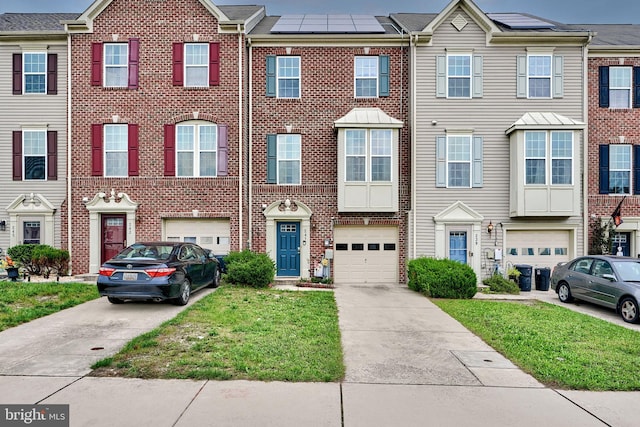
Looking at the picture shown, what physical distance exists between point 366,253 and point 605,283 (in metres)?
7.15

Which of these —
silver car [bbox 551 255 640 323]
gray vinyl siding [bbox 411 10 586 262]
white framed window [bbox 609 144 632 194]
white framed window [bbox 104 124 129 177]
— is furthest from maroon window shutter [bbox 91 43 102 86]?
white framed window [bbox 609 144 632 194]

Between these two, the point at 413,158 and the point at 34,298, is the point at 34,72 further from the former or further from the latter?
the point at 413,158

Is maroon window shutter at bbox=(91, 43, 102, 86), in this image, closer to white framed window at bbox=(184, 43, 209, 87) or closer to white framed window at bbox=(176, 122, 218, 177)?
white framed window at bbox=(184, 43, 209, 87)

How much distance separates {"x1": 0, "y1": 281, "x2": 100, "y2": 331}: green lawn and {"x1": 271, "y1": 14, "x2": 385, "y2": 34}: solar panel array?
1094 cm

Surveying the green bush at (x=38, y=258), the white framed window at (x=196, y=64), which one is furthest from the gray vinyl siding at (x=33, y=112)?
the white framed window at (x=196, y=64)

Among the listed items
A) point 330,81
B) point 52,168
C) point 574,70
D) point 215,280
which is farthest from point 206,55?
point 574,70

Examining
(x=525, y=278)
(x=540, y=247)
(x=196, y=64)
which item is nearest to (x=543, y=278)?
(x=525, y=278)

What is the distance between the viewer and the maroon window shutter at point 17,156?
1379cm

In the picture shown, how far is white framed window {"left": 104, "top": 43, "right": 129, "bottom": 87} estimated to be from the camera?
13.7m

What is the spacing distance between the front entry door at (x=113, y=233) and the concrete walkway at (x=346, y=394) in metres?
7.63

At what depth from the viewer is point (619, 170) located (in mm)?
13898

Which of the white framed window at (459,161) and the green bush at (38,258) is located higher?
the white framed window at (459,161)

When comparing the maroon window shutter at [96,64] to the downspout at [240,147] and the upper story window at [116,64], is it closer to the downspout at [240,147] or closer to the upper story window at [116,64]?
the upper story window at [116,64]

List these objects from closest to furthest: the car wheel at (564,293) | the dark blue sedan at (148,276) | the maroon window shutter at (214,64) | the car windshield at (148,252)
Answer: the dark blue sedan at (148,276) < the car windshield at (148,252) < the car wheel at (564,293) < the maroon window shutter at (214,64)
